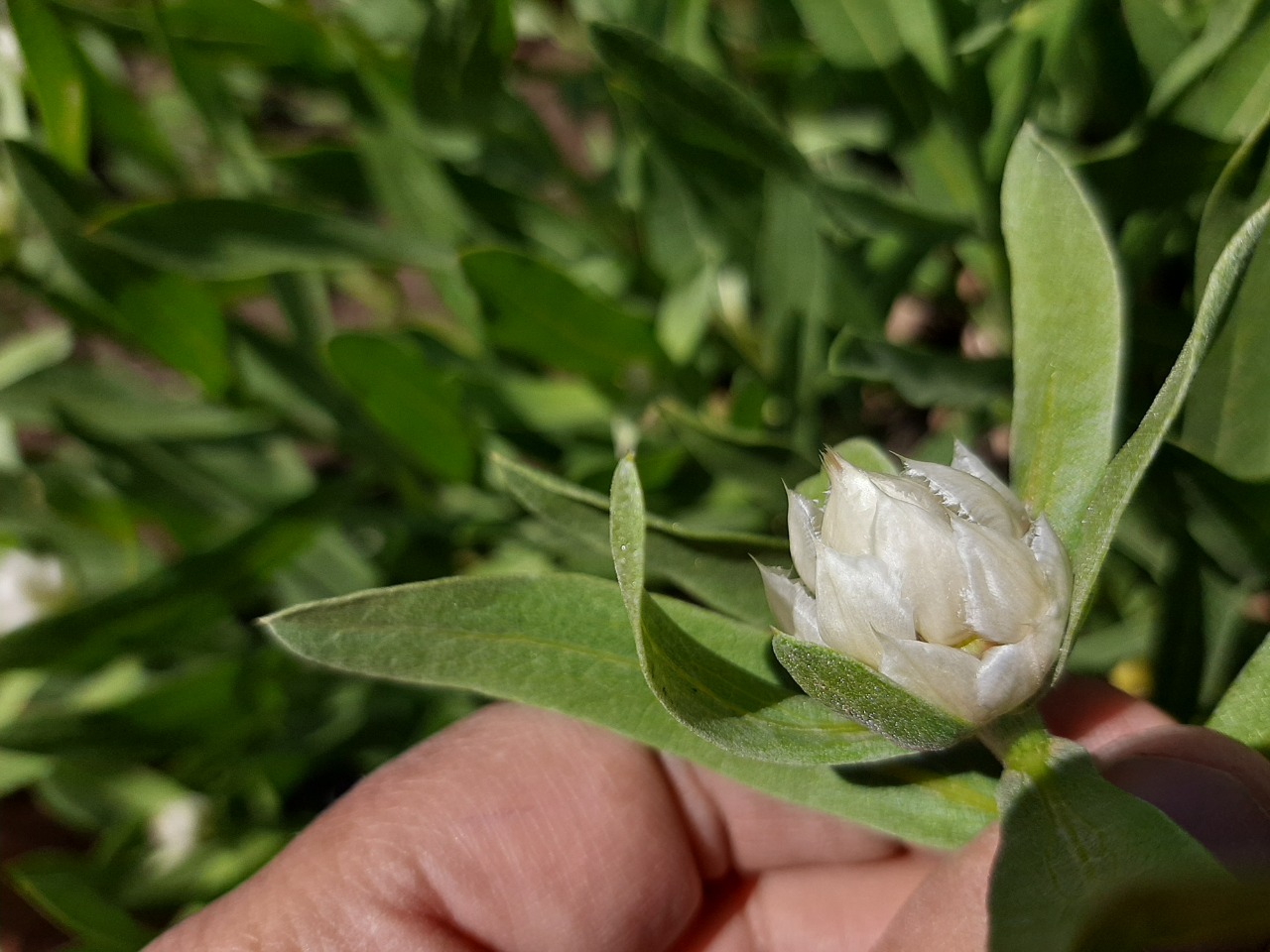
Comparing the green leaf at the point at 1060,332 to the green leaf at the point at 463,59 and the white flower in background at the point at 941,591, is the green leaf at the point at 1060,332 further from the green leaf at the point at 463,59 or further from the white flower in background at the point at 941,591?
the green leaf at the point at 463,59

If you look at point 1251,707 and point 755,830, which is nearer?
point 1251,707

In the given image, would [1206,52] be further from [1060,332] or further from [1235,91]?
[1060,332]

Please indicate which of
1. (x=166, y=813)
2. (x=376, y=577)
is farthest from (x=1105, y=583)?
(x=166, y=813)

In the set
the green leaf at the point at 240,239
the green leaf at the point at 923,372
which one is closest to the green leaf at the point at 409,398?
the green leaf at the point at 240,239

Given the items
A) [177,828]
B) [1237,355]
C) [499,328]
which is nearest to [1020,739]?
[1237,355]

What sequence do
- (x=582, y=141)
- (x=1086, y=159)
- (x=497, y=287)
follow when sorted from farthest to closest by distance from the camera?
1. (x=582, y=141)
2. (x=497, y=287)
3. (x=1086, y=159)

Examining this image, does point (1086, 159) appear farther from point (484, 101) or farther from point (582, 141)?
point (582, 141)
